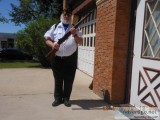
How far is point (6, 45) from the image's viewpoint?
5362 centimetres

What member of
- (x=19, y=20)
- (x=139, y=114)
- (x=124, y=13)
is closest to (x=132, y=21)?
(x=124, y=13)

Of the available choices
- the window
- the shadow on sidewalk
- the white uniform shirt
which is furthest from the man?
the window

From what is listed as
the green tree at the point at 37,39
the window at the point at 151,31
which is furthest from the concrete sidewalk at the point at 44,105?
the green tree at the point at 37,39

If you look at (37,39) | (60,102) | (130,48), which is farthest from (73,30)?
(37,39)

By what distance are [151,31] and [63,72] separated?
213 cm

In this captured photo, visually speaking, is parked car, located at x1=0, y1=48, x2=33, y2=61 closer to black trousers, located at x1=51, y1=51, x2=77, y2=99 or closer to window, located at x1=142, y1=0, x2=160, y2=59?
black trousers, located at x1=51, y1=51, x2=77, y2=99

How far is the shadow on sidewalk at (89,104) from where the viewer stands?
19.7 feet

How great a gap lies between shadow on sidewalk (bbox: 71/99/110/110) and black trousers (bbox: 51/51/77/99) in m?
0.37

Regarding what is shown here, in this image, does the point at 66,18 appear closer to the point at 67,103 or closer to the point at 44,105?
the point at 67,103

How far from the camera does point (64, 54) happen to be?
240 inches

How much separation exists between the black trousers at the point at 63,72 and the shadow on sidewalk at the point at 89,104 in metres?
0.37

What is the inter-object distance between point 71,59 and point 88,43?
585cm

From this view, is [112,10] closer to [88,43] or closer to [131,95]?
[131,95]

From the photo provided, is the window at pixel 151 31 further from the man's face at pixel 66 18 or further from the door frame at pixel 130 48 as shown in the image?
the man's face at pixel 66 18
